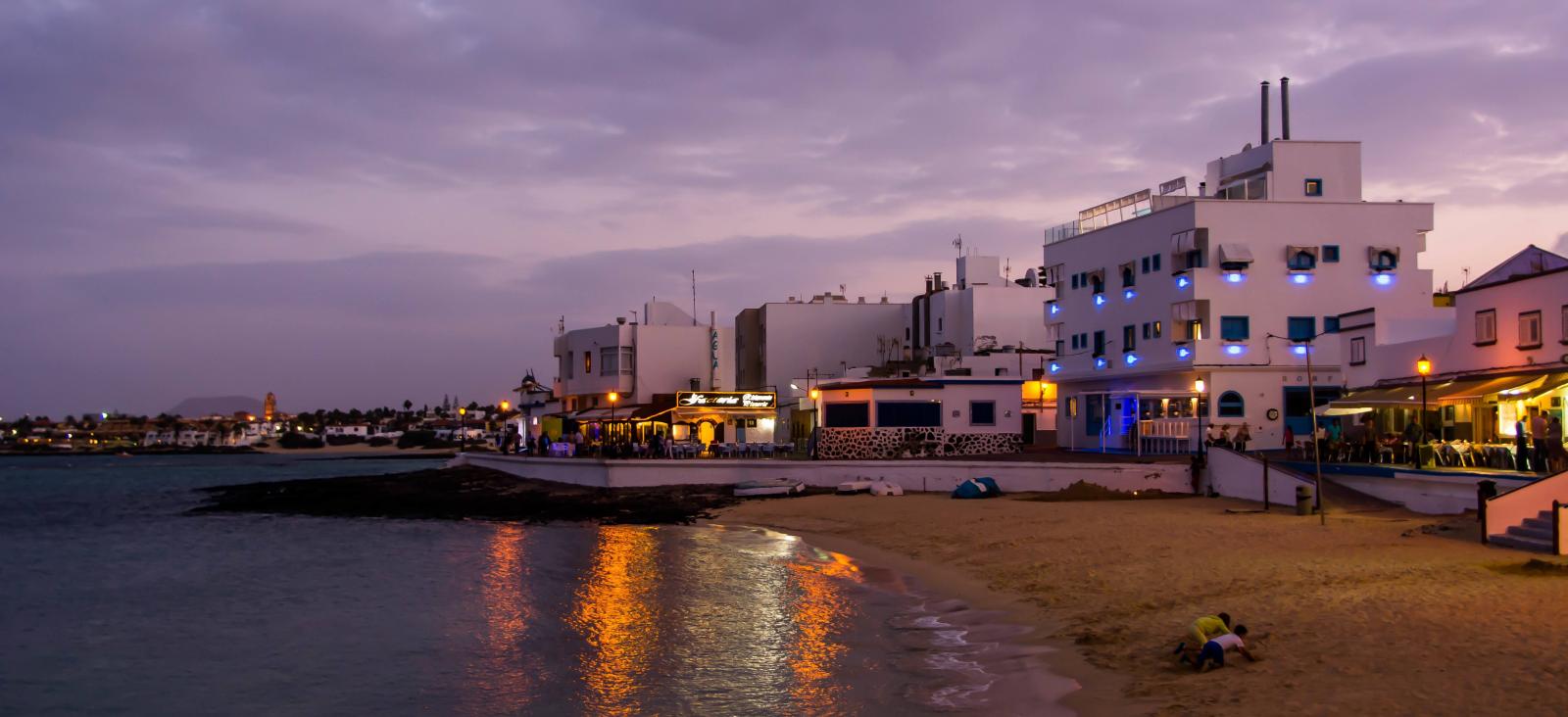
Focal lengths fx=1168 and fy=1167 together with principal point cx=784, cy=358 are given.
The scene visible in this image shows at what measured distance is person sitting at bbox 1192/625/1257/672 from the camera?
13734mm

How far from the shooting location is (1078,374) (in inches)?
1973

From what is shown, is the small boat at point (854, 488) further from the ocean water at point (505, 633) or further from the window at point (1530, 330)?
the window at point (1530, 330)

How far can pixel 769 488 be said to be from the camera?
1657 inches

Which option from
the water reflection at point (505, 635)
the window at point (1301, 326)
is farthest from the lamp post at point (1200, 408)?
the water reflection at point (505, 635)

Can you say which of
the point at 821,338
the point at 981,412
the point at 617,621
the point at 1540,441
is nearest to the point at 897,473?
the point at 981,412

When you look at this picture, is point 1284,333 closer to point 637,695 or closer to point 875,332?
point 875,332

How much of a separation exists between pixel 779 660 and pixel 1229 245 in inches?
1251

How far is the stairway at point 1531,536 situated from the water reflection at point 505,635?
53.8ft

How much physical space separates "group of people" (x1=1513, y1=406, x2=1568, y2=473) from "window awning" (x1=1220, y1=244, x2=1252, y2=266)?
16.0 m

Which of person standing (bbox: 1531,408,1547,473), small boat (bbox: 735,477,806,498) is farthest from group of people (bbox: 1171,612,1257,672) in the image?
small boat (bbox: 735,477,806,498)

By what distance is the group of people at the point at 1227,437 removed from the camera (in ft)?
122

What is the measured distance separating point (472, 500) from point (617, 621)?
102ft

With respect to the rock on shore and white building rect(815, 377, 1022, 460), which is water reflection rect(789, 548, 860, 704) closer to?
the rock on shore

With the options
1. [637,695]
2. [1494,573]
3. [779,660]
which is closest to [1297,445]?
[1494,573]
